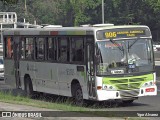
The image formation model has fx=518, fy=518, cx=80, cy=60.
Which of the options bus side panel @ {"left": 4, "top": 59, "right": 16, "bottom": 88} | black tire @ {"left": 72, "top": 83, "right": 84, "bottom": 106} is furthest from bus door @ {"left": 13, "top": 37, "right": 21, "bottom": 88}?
black tire @ {"left": 72, "top": 83, "right": 84, "bottom": 106}

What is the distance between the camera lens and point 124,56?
16984mm

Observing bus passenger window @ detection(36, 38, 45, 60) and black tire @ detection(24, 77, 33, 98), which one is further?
black tire @ detection(24, 77, 33, 98)

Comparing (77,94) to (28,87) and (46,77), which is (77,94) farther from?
(28,87)

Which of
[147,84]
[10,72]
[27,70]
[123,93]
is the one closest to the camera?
[123,93]

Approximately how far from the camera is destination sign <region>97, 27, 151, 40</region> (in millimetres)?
17078

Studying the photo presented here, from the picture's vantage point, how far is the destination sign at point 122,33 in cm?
1708

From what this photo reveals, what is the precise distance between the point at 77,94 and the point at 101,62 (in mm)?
1941

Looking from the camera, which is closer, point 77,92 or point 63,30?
point 77,92

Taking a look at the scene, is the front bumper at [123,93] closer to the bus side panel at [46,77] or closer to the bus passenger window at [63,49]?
the bus passenger window at [63,49]

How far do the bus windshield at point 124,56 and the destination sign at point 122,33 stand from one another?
175mm

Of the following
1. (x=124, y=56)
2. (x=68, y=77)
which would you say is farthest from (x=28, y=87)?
(x=124, y=56)

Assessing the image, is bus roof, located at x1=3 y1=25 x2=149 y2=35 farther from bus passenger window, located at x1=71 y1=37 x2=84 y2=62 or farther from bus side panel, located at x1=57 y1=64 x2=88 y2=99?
bus side panel, located at x1=57 y1=64 x2=88 y2=99

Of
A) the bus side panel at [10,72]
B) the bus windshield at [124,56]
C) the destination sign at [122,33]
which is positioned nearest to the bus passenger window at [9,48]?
the bus side panel at [10,72]

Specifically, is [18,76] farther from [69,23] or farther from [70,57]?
[69,23]
